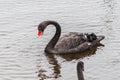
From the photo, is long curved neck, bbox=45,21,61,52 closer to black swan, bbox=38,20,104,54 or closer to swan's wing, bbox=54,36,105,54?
black swan, bbox=38,20,104,54

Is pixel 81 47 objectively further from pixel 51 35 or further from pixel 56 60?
pixel 51 35

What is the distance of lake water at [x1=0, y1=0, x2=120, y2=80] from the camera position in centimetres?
1236

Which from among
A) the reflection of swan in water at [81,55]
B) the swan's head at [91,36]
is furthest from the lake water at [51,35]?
the swan's head at [91,36]

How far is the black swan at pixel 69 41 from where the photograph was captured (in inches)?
560

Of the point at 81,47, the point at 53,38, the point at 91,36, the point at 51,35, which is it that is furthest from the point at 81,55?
the point at 51,35

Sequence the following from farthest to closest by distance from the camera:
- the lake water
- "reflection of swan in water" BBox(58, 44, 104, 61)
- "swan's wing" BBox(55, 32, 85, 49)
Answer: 1. "swan's wing" BBox(55, 32, 85, 49)
2. "reflection of swan in water" BBox(58, 44, 104, 61)
3. the lake water

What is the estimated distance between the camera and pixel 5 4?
61.7 ft

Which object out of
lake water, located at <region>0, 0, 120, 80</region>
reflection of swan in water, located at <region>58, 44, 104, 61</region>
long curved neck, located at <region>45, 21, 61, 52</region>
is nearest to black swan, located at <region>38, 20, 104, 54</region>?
long curved neck, located at <region>45, 21, 61, 52</region>

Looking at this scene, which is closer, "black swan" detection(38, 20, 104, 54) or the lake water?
the lake water

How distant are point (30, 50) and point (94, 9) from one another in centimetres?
432

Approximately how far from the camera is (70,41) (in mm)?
14469

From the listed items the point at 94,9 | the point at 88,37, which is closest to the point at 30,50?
the point at 88,37

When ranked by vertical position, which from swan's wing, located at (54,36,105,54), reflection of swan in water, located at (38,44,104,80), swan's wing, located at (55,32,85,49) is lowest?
reflection of swan in water, located at (38,44,104,80)

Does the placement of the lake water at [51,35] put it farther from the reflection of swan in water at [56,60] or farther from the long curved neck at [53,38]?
the long curved neck at [53,38]
